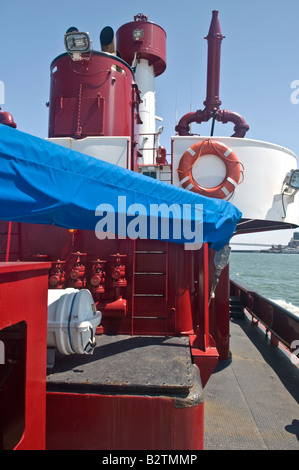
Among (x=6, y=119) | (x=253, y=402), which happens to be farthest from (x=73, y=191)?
(x=6, y=119)

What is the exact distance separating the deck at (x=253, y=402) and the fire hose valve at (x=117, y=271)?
2208 mm

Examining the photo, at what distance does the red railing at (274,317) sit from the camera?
6.51 meters

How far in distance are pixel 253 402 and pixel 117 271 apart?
3.01 meters

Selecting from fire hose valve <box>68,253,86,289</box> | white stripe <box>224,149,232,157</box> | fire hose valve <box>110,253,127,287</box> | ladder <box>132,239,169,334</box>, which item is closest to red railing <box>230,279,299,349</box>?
ladder <box>132,239,169,334</box>

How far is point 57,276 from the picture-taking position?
167 inches

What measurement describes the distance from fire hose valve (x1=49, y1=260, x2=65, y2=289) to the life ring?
10.6 ft

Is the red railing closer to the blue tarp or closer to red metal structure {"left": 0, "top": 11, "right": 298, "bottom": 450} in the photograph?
red metal structure {"left": 0, "top": 11, "right": 298, "bottom": 450}

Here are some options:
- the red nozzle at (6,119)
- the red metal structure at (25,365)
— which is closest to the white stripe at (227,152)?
the red metal structure at (25,365)

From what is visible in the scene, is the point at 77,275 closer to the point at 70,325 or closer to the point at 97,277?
the point at 97,277

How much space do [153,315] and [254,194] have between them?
3878 mm

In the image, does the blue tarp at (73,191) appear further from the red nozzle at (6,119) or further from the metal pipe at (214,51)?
the metal pipe at (214,51)
